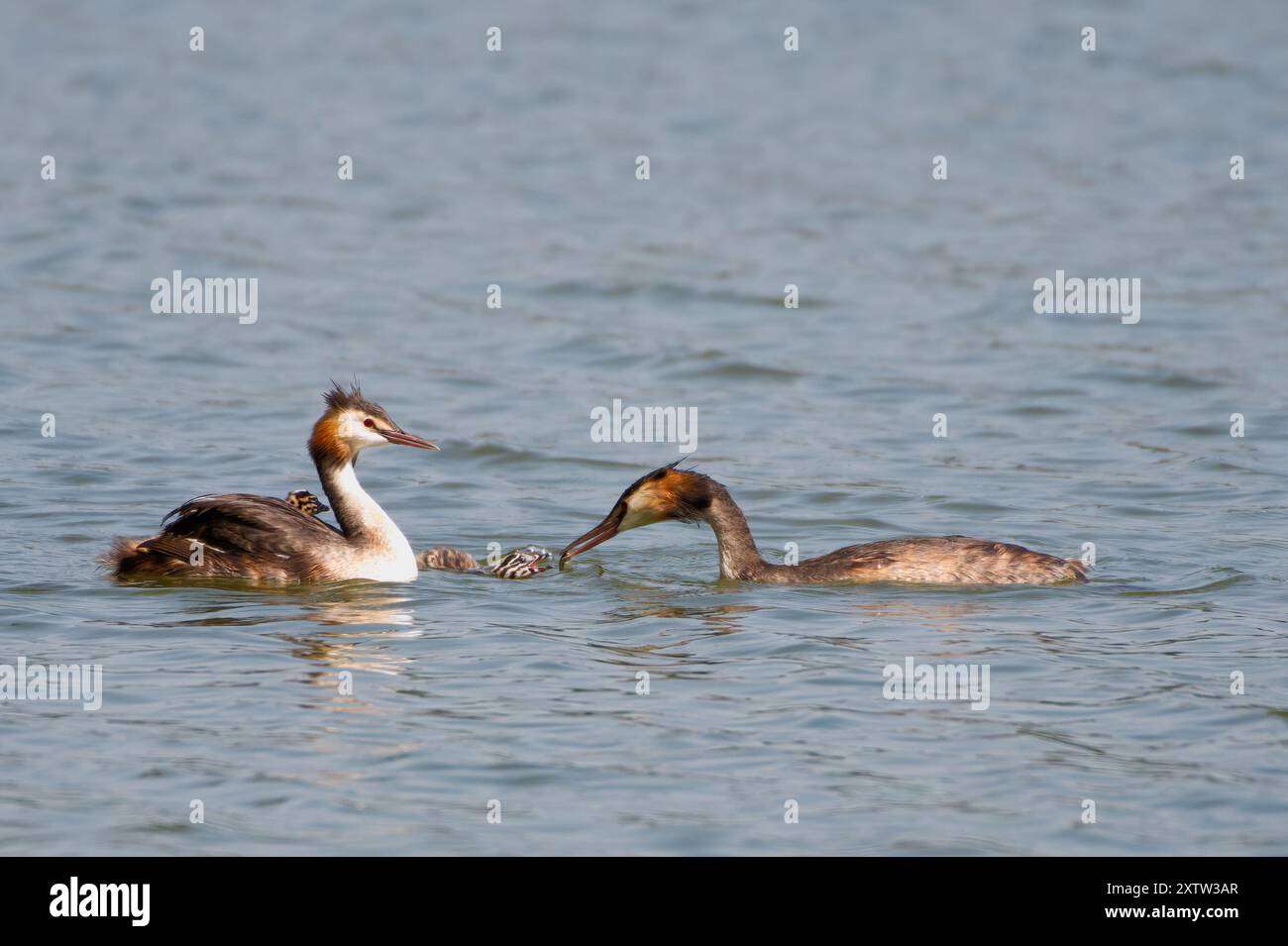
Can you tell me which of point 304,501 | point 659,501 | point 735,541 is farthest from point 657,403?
point 735,541

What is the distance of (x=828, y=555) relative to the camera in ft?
43.4

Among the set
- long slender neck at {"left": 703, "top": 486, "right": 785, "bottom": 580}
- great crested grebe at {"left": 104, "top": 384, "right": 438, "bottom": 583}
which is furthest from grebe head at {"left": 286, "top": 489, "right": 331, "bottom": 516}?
long slender neck at {"left": 703, "top": 486, "right": 785, "bottom": 580}

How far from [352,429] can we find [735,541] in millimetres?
2600

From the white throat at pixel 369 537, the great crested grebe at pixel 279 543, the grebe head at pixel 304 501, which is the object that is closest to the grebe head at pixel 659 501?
the white throat at pixel 369 537

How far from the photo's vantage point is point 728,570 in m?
13.3

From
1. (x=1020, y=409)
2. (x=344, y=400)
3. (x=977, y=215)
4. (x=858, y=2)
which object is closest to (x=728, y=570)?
(x=344, y=400)

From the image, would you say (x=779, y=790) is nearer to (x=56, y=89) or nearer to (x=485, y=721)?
(x=485, y=721)

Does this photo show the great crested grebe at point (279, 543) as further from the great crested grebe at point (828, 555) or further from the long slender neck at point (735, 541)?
the long slender neck at point (735, 541)

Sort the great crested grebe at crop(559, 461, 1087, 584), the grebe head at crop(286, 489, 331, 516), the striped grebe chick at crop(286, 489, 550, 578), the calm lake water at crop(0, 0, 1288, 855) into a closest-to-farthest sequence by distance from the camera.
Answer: the calm lake water at crop(0, 0, 1288, 855) < the great crested grebe at crop(559, 461, 1087, 584) < the striped grebe chick at crop(286, 489, 550, 578) < the grebe head at crop(286, 489, 331, 516)

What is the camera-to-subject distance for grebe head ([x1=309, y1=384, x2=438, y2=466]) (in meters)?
13.1

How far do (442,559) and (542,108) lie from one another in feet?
65.6

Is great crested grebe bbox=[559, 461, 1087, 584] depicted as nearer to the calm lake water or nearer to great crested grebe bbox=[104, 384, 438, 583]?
the calm lake water

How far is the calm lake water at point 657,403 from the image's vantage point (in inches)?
369

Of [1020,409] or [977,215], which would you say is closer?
[1020,409]
